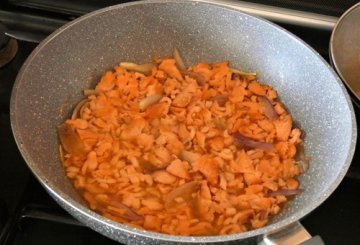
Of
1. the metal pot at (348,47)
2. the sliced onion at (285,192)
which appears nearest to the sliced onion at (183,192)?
the sliced onion at (285,192)

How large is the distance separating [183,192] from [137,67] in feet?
1.10

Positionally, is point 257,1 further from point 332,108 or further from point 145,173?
point 145,173

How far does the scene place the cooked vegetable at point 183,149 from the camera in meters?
0.89

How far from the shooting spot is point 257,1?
1.16m

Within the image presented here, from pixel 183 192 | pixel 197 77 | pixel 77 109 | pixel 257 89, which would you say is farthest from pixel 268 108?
pixel 77 109

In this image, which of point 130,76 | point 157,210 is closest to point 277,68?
point 130,76

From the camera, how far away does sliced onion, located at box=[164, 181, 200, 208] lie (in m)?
0.90

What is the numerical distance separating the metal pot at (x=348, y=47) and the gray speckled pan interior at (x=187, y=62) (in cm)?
8

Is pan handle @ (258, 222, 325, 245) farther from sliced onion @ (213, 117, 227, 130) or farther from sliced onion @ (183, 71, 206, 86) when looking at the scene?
sliced onion @ (183, 71, 206, 86)

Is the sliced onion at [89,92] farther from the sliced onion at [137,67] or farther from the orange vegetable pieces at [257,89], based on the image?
the orange vegetable pieces at [257,89]

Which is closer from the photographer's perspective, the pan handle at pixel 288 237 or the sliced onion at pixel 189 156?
the pan handle at pixel 288 237

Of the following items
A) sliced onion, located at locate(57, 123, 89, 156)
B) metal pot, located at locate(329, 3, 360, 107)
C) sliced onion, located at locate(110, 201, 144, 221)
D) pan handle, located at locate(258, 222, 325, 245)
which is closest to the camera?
pan handle, located at locate(258, 222, 325, 245)

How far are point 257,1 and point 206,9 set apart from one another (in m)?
0.13

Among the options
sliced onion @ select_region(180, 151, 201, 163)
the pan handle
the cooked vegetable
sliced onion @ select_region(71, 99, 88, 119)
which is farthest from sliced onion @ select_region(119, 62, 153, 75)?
the pan handle
